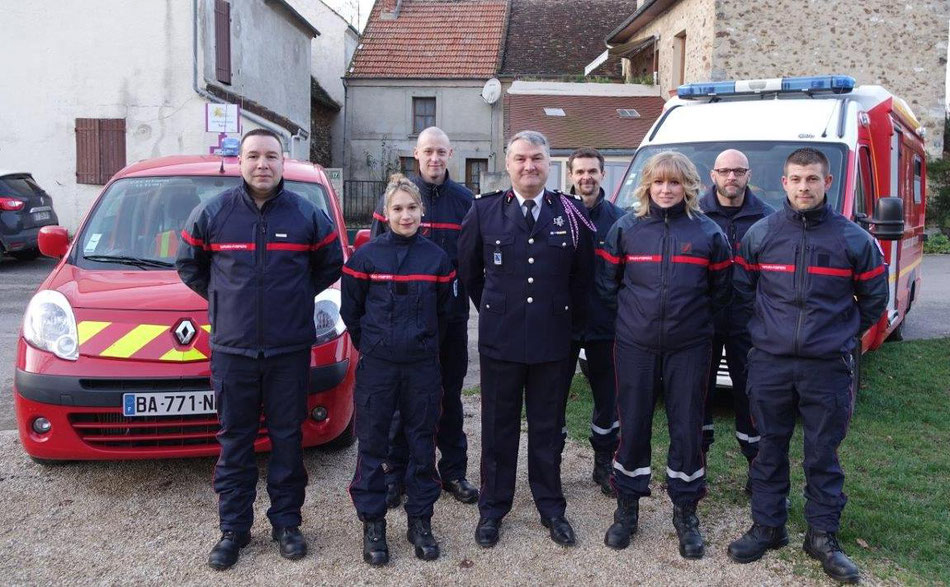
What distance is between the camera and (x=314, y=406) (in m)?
4.43

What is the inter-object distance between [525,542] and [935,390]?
16.3ft

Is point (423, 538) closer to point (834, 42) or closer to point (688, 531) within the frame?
point (688, 531)

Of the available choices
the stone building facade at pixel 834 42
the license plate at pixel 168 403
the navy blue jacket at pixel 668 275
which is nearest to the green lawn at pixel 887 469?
the navy blue jacket at pixel 668 275

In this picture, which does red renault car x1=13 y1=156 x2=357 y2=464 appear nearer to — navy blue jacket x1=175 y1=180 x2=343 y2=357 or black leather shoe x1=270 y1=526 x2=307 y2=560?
navy blue jacket x1=175 y1=180 x2=343 y2=357

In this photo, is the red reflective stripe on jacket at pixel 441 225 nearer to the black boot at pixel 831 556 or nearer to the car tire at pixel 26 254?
the black boot at pixel 831 556

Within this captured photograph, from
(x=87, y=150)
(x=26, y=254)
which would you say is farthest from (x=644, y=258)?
(x=87, y=150)

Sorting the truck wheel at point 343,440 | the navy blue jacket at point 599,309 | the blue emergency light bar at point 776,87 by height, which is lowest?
the truck wheel at point 343,440

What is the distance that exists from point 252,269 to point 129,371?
964 mm

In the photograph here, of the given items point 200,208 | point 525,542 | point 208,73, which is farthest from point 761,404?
point 208,73

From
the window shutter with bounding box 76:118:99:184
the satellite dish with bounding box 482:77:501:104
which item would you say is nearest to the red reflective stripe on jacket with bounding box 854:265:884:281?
the window shutter with bounding box 76:118:99:184

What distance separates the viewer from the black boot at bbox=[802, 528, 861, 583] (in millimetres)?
3578

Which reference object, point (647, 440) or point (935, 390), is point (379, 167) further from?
point (647, 440)

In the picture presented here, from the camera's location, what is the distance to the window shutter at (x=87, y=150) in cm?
1802

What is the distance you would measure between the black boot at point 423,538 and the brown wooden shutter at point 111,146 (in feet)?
54.0
